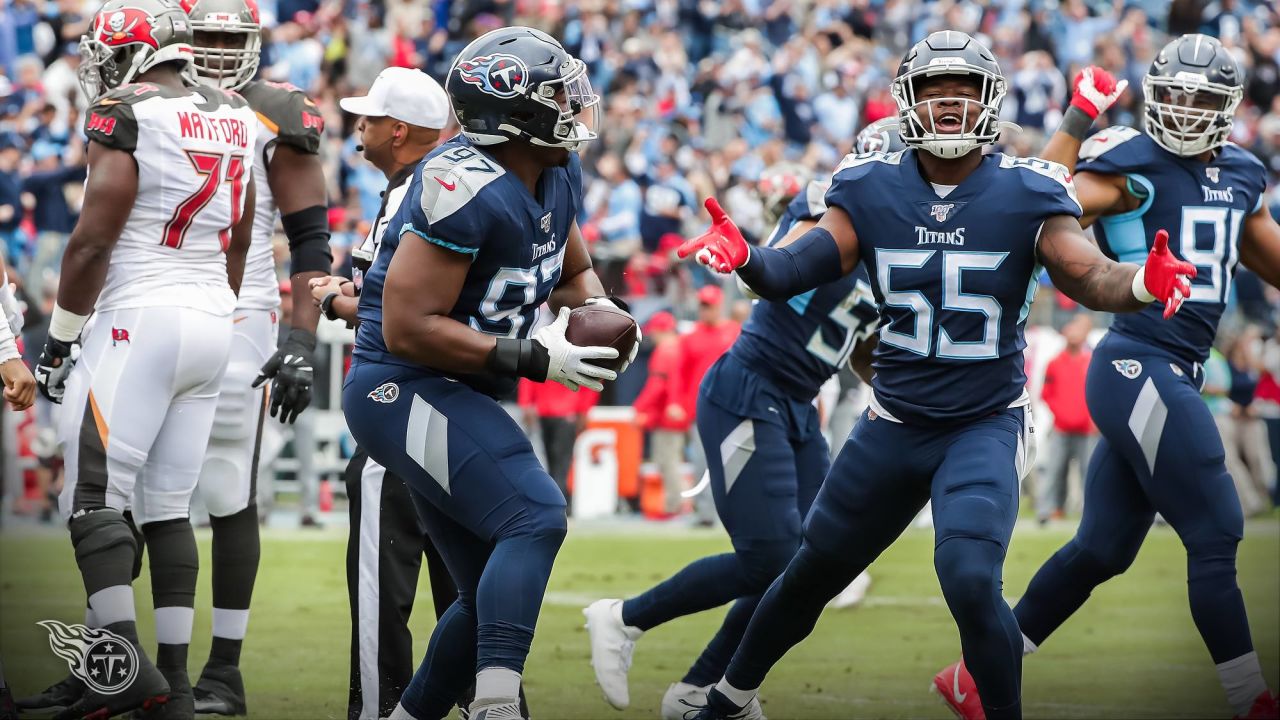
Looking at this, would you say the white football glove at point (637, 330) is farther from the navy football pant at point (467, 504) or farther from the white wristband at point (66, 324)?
the white wristband at point (66, 324)

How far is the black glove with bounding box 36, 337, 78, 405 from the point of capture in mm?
5348

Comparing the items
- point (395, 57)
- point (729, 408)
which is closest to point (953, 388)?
point (729, 408)

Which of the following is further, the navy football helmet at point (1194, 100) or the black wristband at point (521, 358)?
the navy football helmet at point (1194, 100)

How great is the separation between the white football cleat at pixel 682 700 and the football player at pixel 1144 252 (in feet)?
2.73

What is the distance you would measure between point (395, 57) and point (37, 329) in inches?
277

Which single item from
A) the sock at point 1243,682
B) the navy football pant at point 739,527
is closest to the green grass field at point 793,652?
the navy football pant at point 739,527

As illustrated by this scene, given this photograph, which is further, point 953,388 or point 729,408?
point 729,408

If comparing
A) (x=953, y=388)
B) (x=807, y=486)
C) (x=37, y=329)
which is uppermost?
(x=953, y=388)

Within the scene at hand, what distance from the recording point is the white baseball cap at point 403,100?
5.47 meters

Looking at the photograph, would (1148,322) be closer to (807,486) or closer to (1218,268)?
(1218,268)

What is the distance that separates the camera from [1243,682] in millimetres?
5297

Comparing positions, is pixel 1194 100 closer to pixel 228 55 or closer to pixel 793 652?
pixel 793 652

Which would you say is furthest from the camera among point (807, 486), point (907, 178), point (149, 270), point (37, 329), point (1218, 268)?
point (37, 329)

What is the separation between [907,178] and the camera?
4785 millimetres
